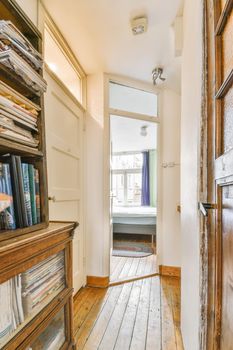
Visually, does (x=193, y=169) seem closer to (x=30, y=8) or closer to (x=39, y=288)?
(x=39, y=288)

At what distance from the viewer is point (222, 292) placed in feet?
1.92

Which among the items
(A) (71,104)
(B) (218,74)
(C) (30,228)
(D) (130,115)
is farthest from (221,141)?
(D) (130,115)

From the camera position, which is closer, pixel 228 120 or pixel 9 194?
pixel 228 120

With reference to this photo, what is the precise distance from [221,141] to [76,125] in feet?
6.19

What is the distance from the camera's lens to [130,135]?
4.70 meters

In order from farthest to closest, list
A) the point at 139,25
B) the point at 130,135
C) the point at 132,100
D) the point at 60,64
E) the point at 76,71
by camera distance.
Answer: the point at 130,135
the point at 132,100
the point at 76,71
the point at 60,64
the point at 139,25

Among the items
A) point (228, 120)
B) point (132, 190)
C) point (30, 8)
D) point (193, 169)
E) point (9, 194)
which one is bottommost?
point (132, 190)

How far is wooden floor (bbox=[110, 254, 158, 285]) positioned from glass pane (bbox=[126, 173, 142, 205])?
2618 mm

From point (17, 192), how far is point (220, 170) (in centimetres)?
84

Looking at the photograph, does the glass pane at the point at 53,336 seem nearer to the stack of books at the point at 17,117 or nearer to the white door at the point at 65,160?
the white door at the point at 65,160

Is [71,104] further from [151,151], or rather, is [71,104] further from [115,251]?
[151,151]

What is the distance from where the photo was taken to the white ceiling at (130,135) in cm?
369

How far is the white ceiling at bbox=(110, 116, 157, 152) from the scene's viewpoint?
3693 mm

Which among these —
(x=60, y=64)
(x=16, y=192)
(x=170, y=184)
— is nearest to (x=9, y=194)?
(x=16, y=192)
